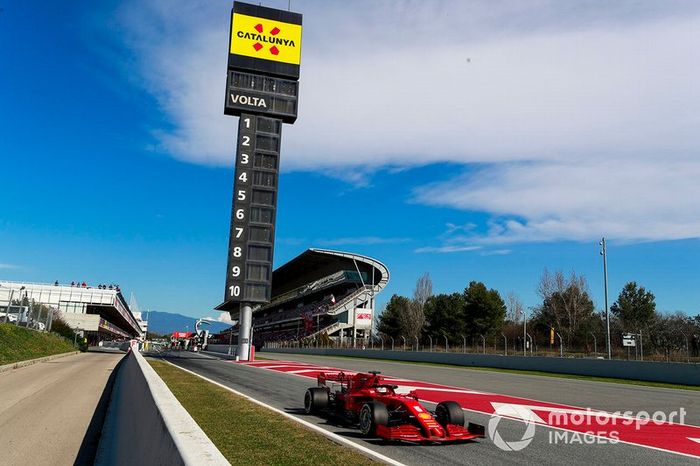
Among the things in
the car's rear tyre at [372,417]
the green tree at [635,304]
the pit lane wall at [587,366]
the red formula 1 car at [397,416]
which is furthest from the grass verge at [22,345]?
the green tree at [635,304]

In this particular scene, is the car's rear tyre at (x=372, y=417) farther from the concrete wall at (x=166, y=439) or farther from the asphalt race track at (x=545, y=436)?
the concrete wall at (x=166, y=439)

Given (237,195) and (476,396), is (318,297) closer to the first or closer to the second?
(237,195)

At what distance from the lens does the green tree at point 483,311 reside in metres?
69.0

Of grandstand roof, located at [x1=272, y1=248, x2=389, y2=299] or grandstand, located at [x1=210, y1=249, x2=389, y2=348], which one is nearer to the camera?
grandstand, located at [x1=210, y1=249, x2=389, y2=348]

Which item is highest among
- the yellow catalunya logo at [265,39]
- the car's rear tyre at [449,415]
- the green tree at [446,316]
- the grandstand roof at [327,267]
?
the yellow catalunya logo at [265,39]

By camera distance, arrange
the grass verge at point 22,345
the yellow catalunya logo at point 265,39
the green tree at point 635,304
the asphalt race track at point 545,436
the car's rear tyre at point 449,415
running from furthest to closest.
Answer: the green tree at point 635,304 < the yellow catalunya logo at point 265,39 < the grass verge at point 22,345 < the car's rear tyre at point 449,415 < the asphalt race track at point 545,436

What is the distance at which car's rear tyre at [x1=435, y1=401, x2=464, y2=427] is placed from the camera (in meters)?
8.21

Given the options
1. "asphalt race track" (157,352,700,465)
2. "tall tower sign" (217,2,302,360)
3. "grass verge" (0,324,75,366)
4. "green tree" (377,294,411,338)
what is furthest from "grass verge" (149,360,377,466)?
"green tree" (377,294,411,338)

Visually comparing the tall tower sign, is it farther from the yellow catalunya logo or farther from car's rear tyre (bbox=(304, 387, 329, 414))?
car's rear tyre (bbox=(304, 387, 329, 414))

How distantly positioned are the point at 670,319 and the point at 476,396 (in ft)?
209

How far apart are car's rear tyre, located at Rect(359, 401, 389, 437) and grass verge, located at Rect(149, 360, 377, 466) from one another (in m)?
0.72

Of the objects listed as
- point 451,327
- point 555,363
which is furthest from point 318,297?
point 555,363

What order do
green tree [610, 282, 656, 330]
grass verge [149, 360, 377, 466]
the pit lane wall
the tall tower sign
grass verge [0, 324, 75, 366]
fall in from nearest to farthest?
grass verge [149, 360, 377, 466]
the pit lane wall
grass verge [0, 324, 75, 366]
the tall tower sign
green tree [610, 282, 656, 330]

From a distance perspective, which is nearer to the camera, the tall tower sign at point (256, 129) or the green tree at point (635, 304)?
the tall tower sign at point (256, 129)
